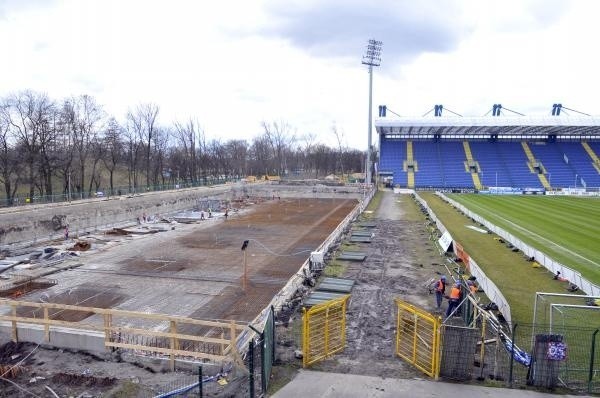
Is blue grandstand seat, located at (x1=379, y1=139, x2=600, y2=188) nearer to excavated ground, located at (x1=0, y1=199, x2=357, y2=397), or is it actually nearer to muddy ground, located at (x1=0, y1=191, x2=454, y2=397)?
excavated ground, located at (x1=0, y1=199, x2=357, y2=397)

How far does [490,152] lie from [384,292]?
70994mm

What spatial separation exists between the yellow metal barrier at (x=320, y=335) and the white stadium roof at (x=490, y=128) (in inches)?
2549

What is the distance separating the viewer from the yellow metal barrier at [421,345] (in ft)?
34.8

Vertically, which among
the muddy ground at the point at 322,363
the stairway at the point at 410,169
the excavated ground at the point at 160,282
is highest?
the stairway at the point at 410,169

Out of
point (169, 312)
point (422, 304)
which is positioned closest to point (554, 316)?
point (422, 304)

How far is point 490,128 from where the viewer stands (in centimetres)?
7756

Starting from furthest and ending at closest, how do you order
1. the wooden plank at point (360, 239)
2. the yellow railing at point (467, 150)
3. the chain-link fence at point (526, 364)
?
1. the yellow railing at point (467, 150)
2. the wooden plank at point (360, 239)
3. the chain-link fence at point (526, 364)

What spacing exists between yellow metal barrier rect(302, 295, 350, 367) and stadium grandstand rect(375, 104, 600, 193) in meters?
64.8

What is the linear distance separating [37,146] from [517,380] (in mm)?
55772

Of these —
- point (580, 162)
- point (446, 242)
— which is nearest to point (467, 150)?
point (580, 162)

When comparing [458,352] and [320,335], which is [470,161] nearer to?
[320,335]

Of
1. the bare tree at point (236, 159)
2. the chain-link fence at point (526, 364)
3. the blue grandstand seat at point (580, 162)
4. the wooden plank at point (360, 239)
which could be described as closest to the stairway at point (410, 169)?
the blue grandstand seat at point (580, 162)

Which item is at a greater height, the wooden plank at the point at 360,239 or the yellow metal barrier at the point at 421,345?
the yellow metal barrier at the point at 421,345

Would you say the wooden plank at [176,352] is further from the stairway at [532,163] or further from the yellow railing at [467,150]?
the yellow railing at [467,150]
